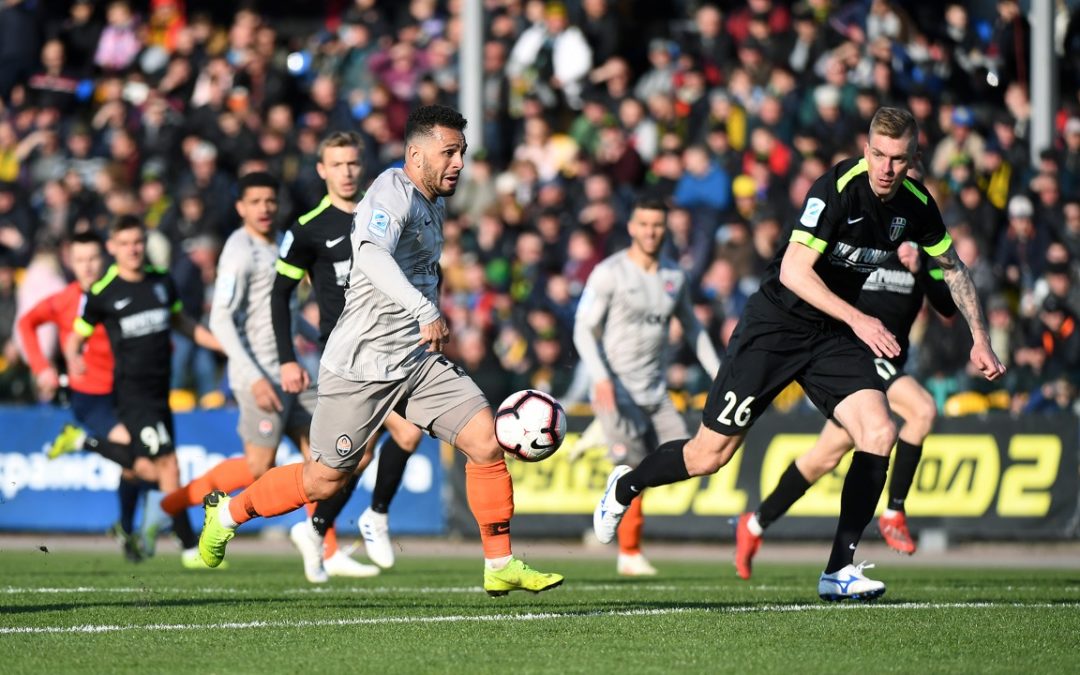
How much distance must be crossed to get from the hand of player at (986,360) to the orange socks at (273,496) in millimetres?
3575

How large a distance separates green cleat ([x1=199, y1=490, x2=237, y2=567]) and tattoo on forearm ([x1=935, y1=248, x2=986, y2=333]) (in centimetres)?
404

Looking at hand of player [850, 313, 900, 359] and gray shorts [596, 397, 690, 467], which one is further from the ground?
hand of player [850, 313, 900, 359]

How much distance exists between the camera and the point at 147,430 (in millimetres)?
12883

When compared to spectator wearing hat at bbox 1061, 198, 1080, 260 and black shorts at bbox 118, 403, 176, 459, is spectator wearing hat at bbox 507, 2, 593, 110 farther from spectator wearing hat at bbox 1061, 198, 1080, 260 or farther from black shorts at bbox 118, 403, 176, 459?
black shorts at bbox 118, 403, 176, 459

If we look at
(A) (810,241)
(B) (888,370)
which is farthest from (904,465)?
(A) (810,241)

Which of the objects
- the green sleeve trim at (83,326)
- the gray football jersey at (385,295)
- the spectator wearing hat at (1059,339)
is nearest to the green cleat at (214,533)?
the gray football jersey at (385,295)

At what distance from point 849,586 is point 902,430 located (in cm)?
245

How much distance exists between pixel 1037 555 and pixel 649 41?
9.25m

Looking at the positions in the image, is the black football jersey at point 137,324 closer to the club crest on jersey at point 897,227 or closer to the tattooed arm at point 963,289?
the club crest on jersey at point 897,227

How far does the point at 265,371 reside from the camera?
1168cm

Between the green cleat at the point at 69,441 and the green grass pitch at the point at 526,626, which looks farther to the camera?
the green cleat at the point at 69,441

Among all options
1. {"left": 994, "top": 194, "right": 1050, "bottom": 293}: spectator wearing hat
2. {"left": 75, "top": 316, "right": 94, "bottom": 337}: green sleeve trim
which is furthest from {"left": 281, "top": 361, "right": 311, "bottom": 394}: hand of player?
{"left": 994, "top": 194, "right": 1050, "bottom": 293}: spectator wearing hat

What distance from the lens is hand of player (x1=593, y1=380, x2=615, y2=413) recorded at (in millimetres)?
12109

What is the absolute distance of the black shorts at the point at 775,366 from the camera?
9.15m
